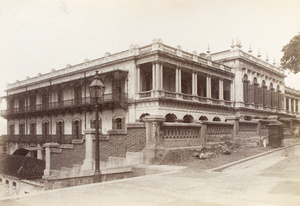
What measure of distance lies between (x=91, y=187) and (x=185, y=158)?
6478mm

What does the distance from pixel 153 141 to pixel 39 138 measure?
80.4ft

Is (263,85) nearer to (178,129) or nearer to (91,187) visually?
(178,129)

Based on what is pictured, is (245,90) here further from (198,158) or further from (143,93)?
(198,158)

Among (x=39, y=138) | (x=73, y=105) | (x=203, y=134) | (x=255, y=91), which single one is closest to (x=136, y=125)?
(x=203, y=134)

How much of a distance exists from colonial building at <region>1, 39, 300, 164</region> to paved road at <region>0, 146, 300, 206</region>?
26.5 feet

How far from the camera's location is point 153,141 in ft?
44.2

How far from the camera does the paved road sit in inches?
255

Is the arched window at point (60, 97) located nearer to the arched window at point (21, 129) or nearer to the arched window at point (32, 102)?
the arched window at point (32, 102)

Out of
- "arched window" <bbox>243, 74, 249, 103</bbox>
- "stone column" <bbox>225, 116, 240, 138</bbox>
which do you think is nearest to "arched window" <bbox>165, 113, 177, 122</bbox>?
"stone column" <bbox>225, 116, 240, 138</bbox>

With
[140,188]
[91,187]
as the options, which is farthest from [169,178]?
[91,187]

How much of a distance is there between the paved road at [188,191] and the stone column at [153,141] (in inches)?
118

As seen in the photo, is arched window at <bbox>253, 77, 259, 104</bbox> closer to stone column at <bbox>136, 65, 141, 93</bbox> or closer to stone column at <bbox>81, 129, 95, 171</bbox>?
stone column at <bbox>136, 65, 141, 93</bbox>

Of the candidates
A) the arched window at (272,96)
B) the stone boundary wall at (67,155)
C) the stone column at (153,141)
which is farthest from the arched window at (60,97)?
the arched window at (272,96)

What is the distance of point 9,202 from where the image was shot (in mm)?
6410
